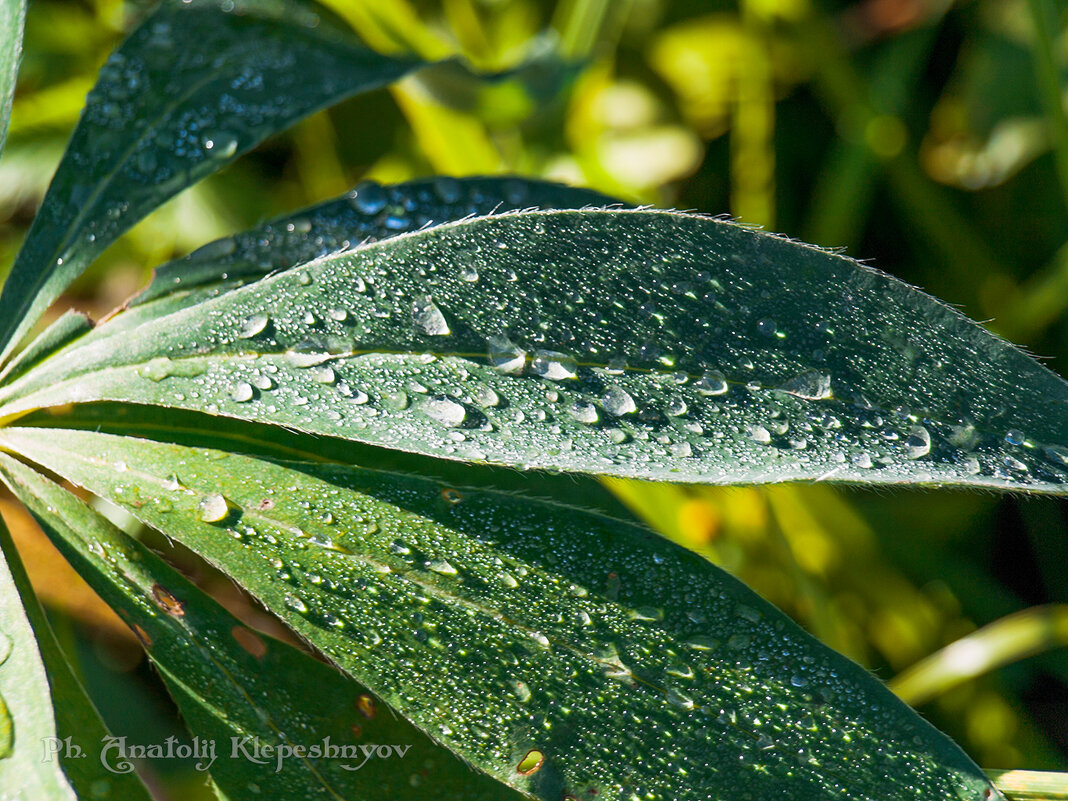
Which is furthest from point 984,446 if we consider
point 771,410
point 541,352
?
point 541,352

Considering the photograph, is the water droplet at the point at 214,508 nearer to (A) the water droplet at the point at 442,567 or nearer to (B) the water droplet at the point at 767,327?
(A) the water droplet at the point at 442,567

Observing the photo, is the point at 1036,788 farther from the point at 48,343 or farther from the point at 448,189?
the point at 48,343

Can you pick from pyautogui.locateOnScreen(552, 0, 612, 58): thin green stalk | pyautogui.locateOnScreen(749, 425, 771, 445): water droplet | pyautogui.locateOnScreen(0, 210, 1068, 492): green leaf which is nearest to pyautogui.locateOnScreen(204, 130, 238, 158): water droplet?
pyautogui.locateOnScreen(0, 210, 1068, 492): green leaf

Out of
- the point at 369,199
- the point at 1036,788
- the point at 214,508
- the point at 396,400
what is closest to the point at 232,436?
the point at 214,508

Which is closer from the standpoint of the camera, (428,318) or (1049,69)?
(428,318)

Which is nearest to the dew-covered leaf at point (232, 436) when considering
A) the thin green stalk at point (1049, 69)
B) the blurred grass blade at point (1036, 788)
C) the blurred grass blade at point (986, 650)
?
the blurred grass blade at point (1036, 788)
